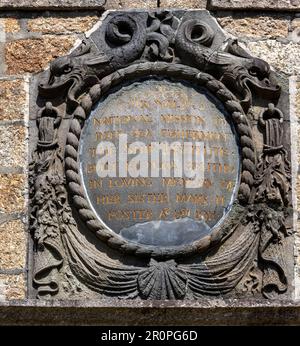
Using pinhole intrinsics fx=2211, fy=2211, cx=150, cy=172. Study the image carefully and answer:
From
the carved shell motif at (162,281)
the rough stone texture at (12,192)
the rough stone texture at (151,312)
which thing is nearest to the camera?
the rough stone texture at (151,312)

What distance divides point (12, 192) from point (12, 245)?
1.00 ft

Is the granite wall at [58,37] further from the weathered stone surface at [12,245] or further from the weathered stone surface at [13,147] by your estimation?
the weathered stone surface at [12,245]

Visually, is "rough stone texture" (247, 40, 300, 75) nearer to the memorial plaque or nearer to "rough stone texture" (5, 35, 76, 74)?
the memorial plaque

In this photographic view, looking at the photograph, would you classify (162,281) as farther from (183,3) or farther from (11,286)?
(183,3)

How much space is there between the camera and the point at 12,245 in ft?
40.3

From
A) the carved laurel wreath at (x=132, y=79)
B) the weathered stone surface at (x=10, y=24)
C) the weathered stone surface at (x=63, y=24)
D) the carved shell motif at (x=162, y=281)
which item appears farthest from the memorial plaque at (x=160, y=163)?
the weathered stone surface at (x=10, y=24)

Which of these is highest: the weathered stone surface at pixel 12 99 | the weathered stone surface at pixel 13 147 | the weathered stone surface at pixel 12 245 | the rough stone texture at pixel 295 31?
the rough stone texture at pixel 295 31

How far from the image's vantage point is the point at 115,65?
492 inches

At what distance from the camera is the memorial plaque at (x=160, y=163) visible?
12250 mm

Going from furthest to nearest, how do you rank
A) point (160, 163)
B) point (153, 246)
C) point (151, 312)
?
Result: 1. point (160, 163)
2. point (153, 246)
3. point (151, 312)

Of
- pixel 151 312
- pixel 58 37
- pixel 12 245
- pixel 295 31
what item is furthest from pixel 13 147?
pixel 295 31

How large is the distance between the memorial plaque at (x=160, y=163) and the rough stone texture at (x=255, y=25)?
0.44 meters

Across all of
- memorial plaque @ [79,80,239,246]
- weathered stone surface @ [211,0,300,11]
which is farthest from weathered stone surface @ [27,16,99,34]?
weathered stone surface @ [211,0,300,11]
